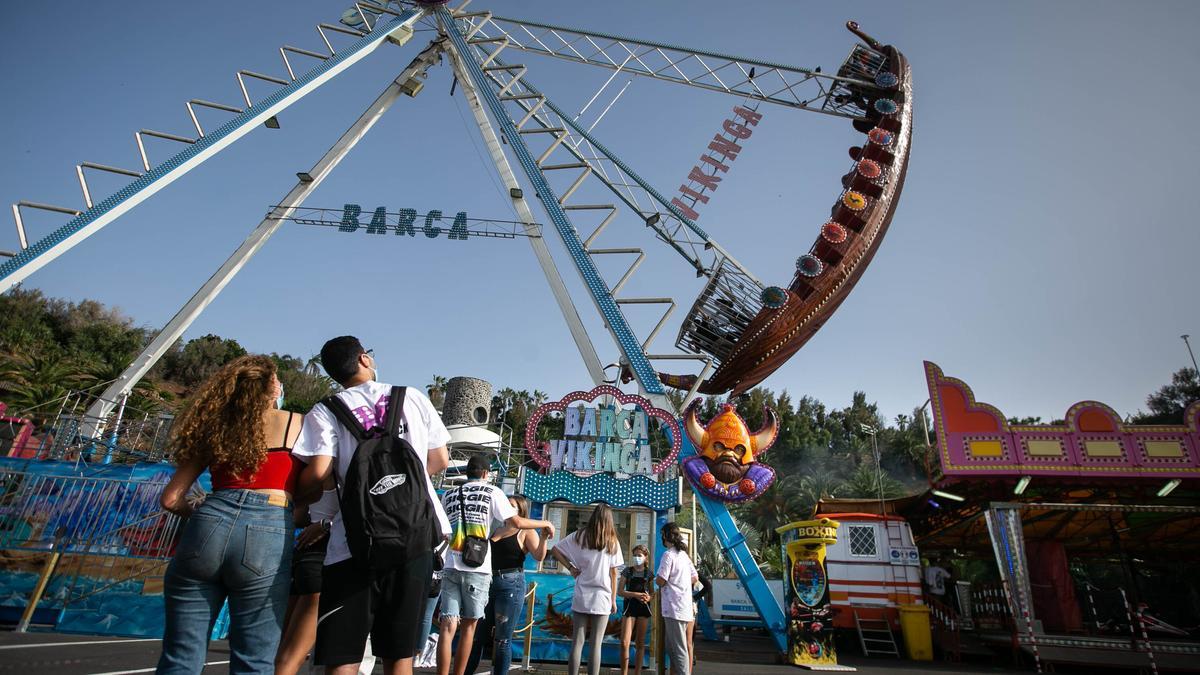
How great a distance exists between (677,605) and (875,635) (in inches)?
463

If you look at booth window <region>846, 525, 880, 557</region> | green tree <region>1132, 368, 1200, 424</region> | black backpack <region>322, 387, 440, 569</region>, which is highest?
green tree <region>1132, 368, 1200, 424</region>

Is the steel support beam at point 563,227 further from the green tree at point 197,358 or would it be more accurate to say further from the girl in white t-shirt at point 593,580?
the green tree at point 197,358

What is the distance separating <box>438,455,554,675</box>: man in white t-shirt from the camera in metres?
4.65

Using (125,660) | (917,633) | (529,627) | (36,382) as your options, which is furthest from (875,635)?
(36,382)

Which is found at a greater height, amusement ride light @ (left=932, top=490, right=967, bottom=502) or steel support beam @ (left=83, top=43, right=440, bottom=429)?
steel support beam @ (left=83, top=43, right=440, bottom=429)

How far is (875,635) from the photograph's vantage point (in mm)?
14680

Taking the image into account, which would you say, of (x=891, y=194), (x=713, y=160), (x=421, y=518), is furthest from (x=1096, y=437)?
(x=421, y=518)

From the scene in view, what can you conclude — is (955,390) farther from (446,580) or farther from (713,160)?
(446,580)

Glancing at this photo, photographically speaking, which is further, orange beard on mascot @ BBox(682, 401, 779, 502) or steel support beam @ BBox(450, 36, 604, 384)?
steel support beam @ BBox(450, 36, 604, 384)

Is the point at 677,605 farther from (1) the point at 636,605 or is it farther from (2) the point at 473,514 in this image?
(2) the point at 473,514

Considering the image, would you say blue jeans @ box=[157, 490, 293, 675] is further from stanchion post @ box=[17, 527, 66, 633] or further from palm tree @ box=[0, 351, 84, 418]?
palm tree @ box=[0, 351, 84, 418]

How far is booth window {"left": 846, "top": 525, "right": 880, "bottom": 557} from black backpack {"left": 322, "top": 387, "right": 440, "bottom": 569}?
1502 centimetres

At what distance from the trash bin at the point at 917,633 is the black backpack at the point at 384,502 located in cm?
1398

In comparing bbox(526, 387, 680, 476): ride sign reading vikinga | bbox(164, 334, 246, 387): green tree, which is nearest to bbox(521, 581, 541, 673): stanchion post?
bbox(526, 387, 680, 476): ride sign reading vikinga
